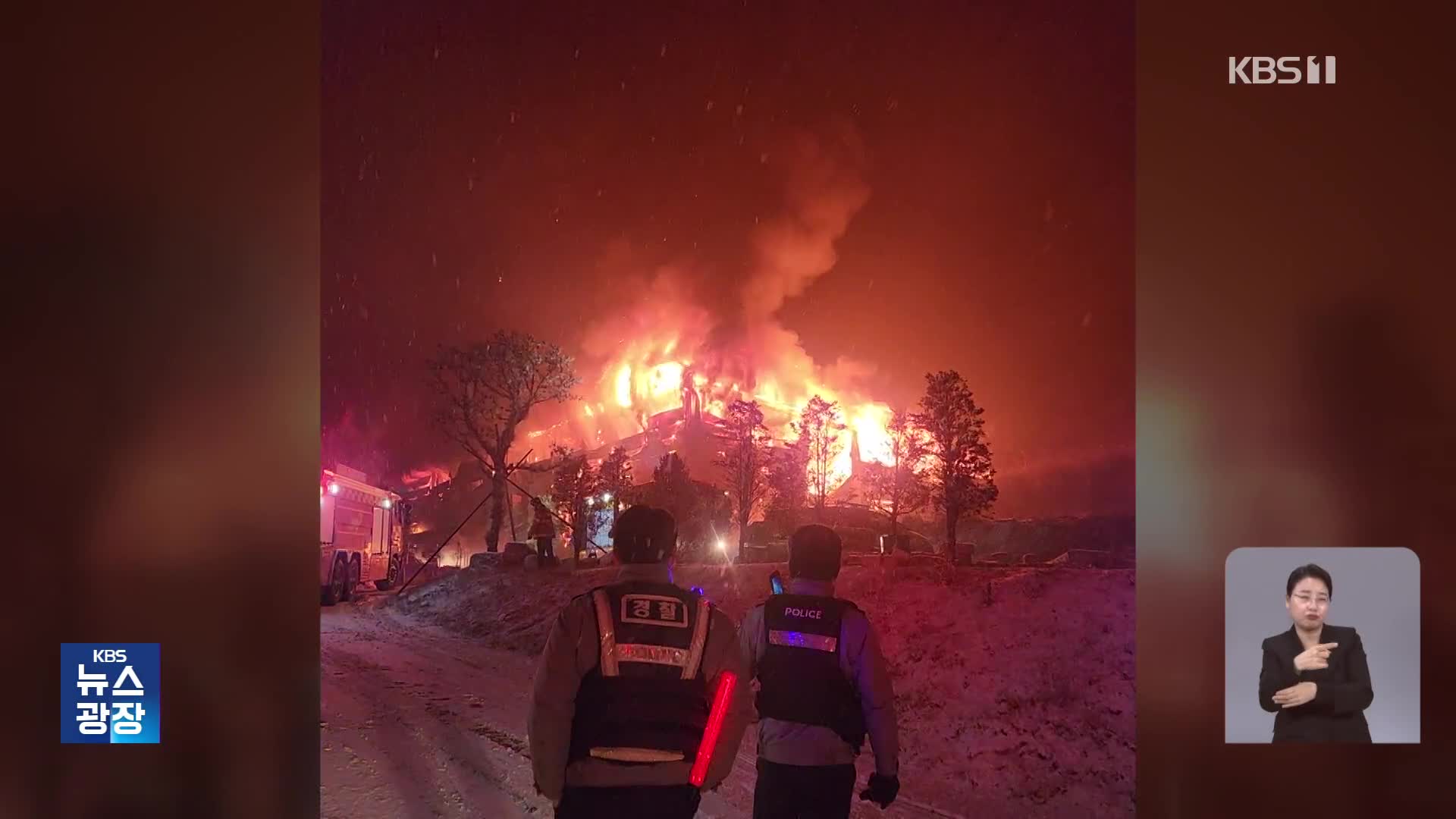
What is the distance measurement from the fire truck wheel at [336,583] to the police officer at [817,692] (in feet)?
17.4

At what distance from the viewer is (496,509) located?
21.5ft

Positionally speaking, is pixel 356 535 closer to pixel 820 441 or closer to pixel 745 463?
pixel 745 463

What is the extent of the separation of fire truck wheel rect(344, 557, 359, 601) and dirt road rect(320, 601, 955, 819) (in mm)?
141

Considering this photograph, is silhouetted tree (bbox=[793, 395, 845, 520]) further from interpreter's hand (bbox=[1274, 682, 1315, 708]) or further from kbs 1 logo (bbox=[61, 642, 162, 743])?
kbs 1 logo (bbox=[61, 642, 162, 743])

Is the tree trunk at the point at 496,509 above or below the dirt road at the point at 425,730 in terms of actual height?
above

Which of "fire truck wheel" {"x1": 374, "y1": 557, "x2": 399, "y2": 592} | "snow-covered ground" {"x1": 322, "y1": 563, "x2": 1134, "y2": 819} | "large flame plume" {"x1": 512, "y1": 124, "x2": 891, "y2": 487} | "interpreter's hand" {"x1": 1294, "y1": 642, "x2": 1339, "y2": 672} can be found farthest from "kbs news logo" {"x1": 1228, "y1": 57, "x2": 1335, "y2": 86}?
"fire truck wheel" {"x1": 374, "y1": 557, "x2": 399, "y2": 592}

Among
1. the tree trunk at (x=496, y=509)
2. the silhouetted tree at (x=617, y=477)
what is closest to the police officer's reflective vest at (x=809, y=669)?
the silhouetted tree at (x=617, y=477)

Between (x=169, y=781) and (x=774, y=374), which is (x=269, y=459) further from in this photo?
(x=774, y=374)

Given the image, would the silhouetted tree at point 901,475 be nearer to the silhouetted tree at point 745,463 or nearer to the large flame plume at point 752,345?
the large flame plume at point 752,345

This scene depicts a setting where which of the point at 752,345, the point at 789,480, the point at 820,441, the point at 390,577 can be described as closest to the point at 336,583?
the point at 390,577

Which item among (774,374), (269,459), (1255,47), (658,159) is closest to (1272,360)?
(1255,47)

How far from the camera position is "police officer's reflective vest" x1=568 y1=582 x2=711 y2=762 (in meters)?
2.45

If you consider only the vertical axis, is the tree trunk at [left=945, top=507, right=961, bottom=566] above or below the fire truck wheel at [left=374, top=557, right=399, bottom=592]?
above

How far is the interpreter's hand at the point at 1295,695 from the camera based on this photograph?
3623 mm
